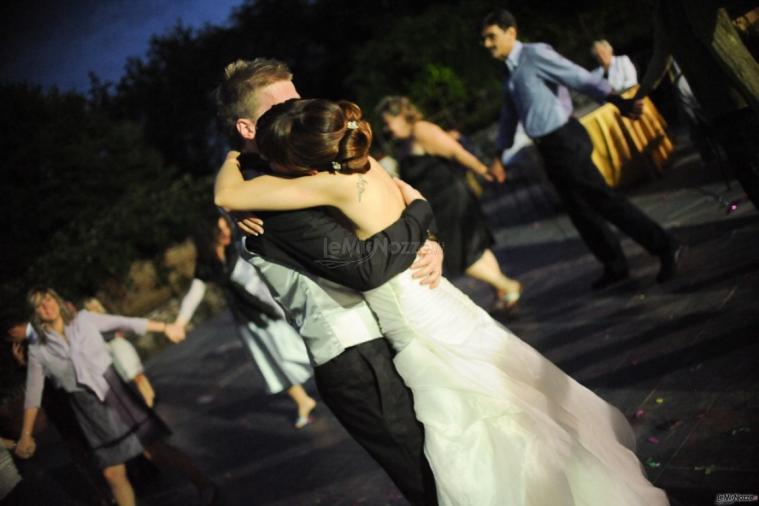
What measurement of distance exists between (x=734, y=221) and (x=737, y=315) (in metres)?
1.83

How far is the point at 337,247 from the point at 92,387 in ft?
8.87

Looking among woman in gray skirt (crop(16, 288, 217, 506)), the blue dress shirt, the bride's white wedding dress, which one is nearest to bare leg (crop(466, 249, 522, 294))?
the blue dress shirt

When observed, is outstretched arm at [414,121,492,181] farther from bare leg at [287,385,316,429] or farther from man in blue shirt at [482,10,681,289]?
bare leg at [287,385,316,429]

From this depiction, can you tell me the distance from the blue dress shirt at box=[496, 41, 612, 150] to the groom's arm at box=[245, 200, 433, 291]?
2965 mm

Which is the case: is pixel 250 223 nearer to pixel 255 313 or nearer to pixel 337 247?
pixel 337 247

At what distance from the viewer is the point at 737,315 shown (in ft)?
12.1

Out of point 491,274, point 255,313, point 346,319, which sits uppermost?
point 346,319

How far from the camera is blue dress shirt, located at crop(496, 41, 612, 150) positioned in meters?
4.79

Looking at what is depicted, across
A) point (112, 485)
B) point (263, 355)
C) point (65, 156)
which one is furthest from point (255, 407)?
point (65, 156)

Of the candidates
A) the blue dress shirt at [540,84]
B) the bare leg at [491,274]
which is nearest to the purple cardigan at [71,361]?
the bare leg at [491,274]

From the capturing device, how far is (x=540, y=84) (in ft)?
16.2

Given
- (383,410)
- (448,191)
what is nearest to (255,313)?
(448,191)

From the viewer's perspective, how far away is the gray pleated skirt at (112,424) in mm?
4141

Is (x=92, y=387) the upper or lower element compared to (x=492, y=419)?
upper
